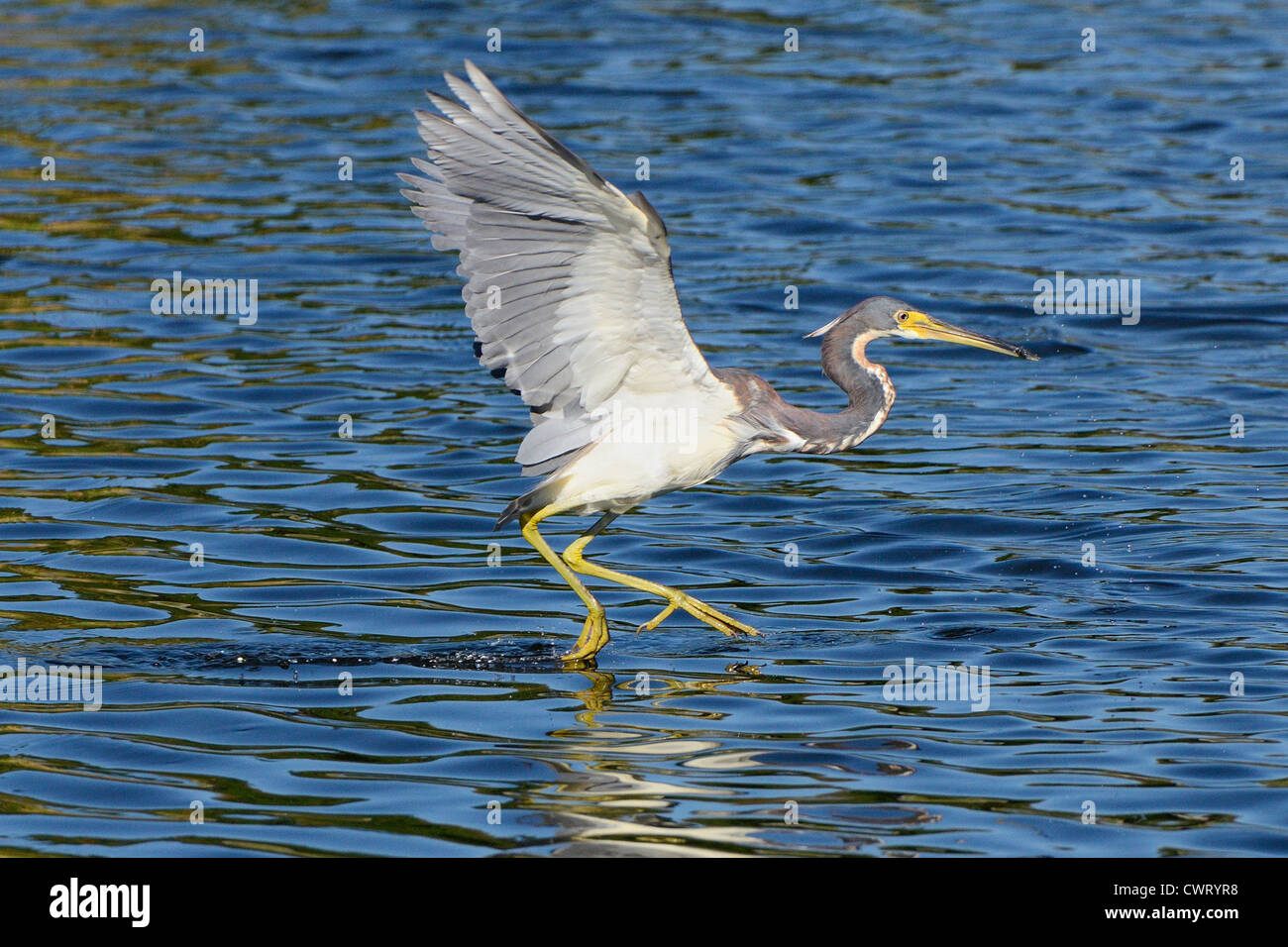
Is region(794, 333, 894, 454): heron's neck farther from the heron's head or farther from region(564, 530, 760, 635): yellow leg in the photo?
region(564, 530, 760, 635): yellow leg

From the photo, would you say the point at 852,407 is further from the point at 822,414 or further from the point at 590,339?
the point at 590,339

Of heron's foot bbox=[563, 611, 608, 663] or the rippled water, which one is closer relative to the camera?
the rippled water

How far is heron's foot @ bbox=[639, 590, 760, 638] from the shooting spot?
8.84 meters

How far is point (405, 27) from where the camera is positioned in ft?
75.7

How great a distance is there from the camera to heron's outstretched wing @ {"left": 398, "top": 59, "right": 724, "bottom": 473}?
704 centimetres

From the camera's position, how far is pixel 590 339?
26.3ft

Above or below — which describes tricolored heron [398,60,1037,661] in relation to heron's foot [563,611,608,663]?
above

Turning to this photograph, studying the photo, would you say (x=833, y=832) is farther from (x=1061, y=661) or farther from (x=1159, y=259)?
(x=1159, y=259)

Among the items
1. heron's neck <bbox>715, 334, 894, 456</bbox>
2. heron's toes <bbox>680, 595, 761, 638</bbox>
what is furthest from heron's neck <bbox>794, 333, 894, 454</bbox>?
heron's toes <bbox>680, 595, 761, 638</bbox>

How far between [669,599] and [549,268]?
2.17 m

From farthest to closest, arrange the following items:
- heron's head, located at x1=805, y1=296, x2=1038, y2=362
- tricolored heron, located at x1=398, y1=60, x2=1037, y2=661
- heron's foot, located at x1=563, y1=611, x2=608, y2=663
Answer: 1. heron's head, located at x1=805, y1=296, x2=1038, y2=362
2. heron's foot, located at x1=563, y1=611, x2=608, y2=663
3. tricolored heron, located at x1=398, y1=60, x2=1037, y2=661

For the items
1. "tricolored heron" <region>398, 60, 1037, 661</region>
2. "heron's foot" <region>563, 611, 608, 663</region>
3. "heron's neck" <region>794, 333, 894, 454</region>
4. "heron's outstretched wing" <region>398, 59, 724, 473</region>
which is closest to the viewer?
"heron's outstretched wing" <region>398, 59, 724, 473</region>

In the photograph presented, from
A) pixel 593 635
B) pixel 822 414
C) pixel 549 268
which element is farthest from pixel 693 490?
pixel 549 268

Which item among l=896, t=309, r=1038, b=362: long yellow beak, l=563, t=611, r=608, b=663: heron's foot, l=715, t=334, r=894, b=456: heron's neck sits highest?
l=896, t=309, r=1038, b=362: long yellow beak
